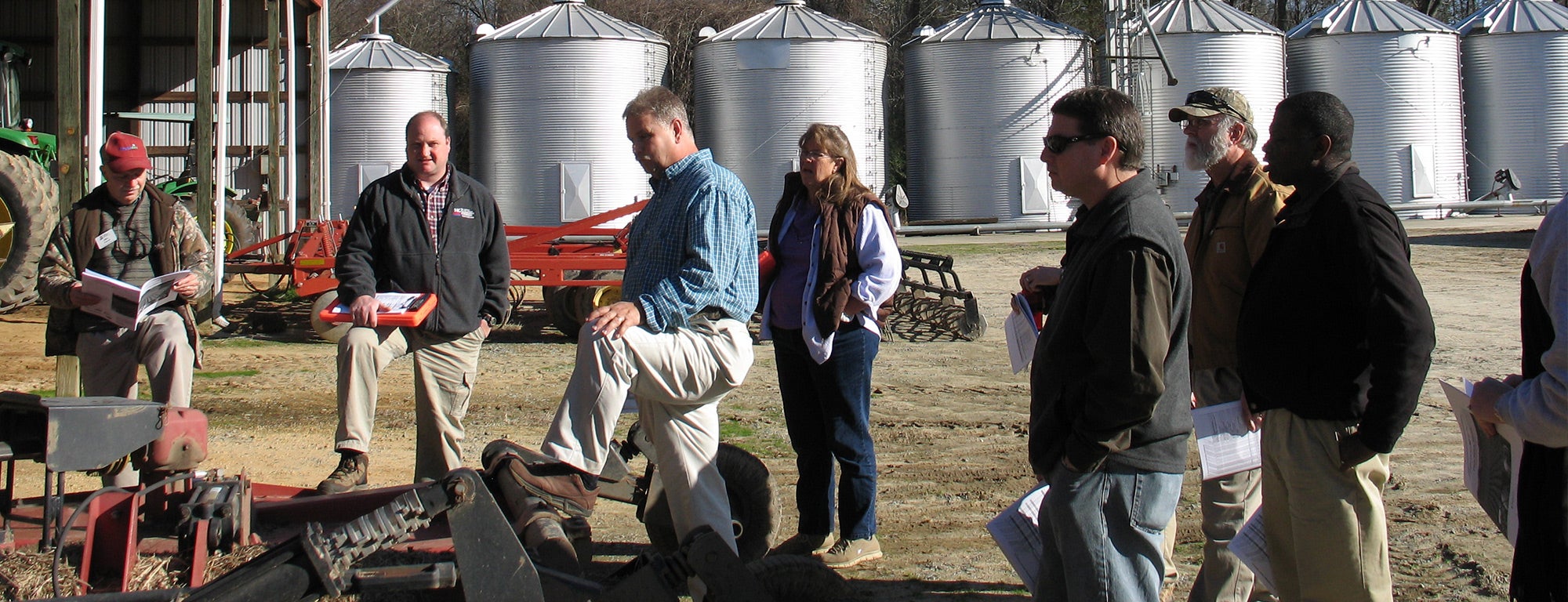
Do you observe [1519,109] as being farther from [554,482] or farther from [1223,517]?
[554,482]

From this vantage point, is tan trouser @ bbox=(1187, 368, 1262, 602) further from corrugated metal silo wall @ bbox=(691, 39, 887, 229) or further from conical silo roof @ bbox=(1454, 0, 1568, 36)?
conical silo roof @ bbox=(1454, 0, 1568, 36)

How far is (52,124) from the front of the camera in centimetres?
1764

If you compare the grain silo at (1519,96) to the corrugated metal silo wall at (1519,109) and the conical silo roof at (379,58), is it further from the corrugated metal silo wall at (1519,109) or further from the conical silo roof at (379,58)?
the conical silo roof at (379,58)

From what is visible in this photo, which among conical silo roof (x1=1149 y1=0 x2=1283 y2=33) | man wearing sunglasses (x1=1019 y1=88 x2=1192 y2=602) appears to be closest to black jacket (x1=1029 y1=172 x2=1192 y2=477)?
→ man wearing sunglasses (x1=1019 y1=88 x2=1192 y2=602)

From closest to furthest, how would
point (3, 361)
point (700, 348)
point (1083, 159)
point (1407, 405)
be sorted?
point (1083, 159)
point (1407, 405)
point (700, 348)
point (3, 361)

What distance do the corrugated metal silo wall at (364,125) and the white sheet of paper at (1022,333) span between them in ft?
63.7

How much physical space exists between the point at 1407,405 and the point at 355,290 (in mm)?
3550

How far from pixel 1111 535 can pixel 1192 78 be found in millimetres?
21744

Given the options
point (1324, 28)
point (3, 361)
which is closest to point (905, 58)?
point (1324, 28)

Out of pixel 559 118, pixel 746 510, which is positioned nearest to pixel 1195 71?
pixel 559 118

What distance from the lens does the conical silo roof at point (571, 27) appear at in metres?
21.5

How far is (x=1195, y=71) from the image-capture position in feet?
75.2

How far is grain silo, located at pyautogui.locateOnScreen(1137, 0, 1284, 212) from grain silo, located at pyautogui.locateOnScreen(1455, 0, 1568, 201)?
4212mm

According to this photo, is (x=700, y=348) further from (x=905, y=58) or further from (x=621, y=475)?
(x=905, y=58)
